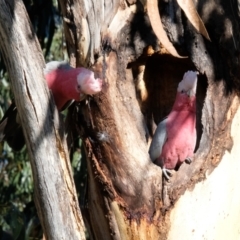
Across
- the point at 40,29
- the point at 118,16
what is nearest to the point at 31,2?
the point at 40,29

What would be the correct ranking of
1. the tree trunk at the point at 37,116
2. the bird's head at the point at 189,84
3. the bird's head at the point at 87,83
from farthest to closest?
the bird's head at the point at 189,84
the bird's head at the point at 87,83
the tree trunk at the point at 37,116

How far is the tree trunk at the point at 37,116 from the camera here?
149 cm

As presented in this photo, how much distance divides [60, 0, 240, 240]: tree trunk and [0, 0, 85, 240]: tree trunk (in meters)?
0.25

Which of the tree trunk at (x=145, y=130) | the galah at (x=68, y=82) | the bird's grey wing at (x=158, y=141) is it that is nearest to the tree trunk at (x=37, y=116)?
the galah at (x=68, y=82)

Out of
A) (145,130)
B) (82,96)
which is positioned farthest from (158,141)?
(82,96)

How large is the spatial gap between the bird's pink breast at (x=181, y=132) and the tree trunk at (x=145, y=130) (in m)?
0.03

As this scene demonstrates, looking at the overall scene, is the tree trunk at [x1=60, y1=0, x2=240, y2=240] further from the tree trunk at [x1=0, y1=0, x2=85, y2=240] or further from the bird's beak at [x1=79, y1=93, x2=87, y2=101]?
the tree trunk at [x1=0, y1=0, x2=85, y2=240]

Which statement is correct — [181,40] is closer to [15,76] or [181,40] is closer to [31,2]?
[15,76]

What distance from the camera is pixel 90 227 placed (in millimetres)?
1858

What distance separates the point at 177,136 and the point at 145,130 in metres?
0.09

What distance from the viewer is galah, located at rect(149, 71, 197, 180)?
1.80m

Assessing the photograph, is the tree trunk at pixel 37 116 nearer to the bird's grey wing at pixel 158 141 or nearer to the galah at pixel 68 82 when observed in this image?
the galah at pixel 68 82

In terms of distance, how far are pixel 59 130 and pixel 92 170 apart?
27cm

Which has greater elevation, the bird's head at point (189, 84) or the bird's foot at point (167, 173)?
the bird's head at point (189, 84)
